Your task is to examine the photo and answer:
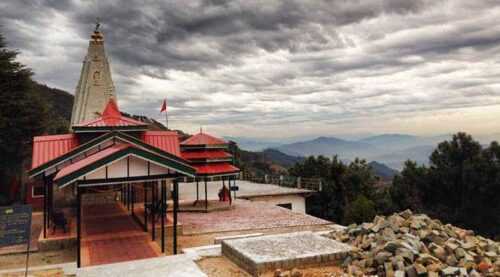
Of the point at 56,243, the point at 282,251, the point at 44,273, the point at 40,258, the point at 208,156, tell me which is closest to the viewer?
the point at 282,251

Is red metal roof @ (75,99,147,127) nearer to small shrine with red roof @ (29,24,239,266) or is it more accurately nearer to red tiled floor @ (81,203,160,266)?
small shrine with red roof @ (29,24,239,266)

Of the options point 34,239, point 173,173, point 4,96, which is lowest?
point 34,239

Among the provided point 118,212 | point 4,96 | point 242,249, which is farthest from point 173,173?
point 4,96

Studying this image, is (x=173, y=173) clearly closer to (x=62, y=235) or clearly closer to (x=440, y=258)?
(x=62, y=235)

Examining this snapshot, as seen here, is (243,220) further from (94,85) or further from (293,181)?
(94,85)

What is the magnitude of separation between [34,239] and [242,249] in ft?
26.9

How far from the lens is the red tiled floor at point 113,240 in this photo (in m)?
10.2

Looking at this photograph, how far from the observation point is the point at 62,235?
12164 mm

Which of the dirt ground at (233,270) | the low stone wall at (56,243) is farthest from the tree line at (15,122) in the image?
the dirt ground at (233,270)

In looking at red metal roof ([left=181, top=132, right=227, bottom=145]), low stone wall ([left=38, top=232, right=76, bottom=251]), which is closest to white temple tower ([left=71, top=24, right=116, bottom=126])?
red metal roof ([left=181, top=132, right=227, bottom=145])

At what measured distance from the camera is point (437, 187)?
26.6m

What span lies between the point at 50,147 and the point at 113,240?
5.03m

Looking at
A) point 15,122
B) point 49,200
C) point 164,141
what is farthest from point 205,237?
point 15,122

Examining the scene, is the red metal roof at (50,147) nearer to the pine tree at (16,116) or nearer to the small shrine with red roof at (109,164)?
the small shrine with red roof at (109,164)
